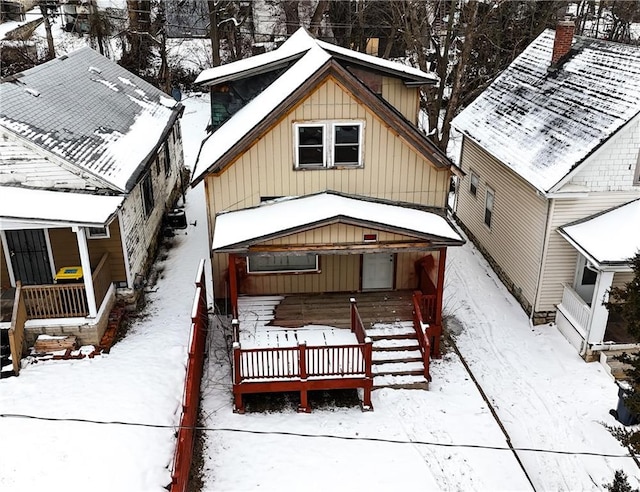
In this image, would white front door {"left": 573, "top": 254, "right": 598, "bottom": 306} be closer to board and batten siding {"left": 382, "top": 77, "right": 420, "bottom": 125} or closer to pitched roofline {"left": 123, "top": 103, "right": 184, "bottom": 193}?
board and batten siding {"left": 382, "top": 77, "right": 420, "bottom": 125}

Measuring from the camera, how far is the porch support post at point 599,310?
45.6ft

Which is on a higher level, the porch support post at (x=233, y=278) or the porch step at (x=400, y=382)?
the porch support post at (x=233, y=278)

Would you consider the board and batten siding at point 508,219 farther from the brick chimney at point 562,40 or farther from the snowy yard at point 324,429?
the brick chimney at point 562,40

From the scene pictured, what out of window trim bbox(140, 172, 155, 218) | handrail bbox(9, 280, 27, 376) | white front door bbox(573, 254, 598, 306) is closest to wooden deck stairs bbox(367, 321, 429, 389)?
white front door bbox(573, 254, 598, 306)

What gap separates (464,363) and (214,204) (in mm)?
7592

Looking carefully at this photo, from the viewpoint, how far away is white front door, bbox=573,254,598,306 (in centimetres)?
1558

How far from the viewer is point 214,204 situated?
14.7 meters

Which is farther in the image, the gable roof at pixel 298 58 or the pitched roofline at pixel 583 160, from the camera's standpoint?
the gable roof at pixel 298 58

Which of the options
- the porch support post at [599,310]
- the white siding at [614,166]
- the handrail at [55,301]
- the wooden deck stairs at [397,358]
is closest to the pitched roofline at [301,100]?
the handrail at [55,301]

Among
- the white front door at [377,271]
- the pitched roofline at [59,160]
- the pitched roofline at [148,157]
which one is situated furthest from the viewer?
the white front door at [377,271]

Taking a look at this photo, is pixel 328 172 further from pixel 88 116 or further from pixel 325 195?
pixel 88 116

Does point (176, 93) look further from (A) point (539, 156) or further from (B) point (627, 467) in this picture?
(B) point (627, 467)

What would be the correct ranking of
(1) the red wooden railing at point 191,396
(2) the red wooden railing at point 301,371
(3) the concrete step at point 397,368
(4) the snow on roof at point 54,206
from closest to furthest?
(1) the red wooden railing at point 191,396 → (2) the red wooden railing at point 301,371 → (4) the snow on roof at point 54,206 → (3) the concrete step at point 397,368

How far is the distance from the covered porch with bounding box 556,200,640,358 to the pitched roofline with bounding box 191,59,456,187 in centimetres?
462
